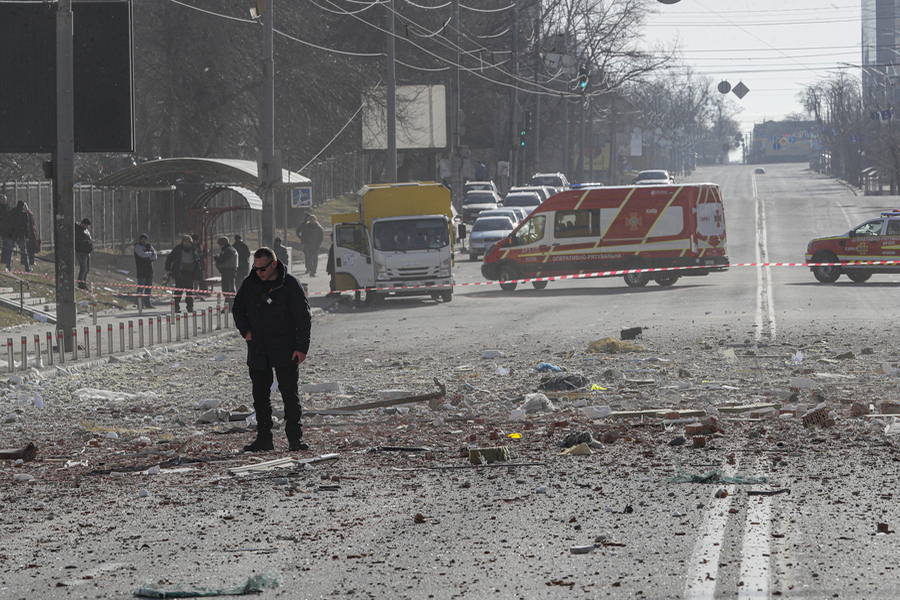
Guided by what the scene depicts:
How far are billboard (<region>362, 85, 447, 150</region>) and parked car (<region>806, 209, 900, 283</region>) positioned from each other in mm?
26240

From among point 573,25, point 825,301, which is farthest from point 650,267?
point 573,25

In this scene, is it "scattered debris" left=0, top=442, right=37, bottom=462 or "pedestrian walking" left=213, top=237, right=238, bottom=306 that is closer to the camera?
"scattered debris" left=0, top=442, right=37, bottom=462

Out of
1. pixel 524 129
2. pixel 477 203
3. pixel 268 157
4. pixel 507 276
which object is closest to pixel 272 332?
pixel 268 157

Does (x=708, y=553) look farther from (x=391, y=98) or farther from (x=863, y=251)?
(x=391, y=98)

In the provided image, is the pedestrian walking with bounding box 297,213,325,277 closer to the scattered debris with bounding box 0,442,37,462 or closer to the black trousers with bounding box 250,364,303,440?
the black trousers with bounding box 250,364,303,440

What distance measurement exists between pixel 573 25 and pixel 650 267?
4911cm

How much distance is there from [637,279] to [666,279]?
758 mm

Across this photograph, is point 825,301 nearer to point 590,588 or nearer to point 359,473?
point 359,473

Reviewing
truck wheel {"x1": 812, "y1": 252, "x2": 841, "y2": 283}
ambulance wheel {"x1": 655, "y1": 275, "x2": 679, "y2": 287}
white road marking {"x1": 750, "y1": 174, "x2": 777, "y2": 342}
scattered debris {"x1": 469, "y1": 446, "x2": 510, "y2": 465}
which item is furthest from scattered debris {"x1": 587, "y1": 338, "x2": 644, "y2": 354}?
truck wheel {"x1": 812, "y1": 252, "x2": 841, "y2": 283}

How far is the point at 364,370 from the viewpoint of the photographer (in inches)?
636

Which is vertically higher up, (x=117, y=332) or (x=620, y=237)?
(x=620, y=237)

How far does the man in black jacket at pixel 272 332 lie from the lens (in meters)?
9.92

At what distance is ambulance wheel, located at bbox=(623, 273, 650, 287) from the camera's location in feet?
106

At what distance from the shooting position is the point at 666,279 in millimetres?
32406
